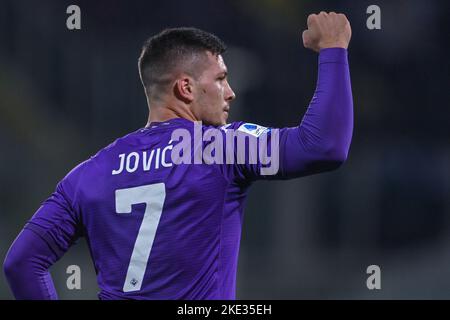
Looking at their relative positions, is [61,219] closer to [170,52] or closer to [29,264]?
[29,264]

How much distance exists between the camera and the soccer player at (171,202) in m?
2.25

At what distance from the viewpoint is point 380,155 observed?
798 centimetres

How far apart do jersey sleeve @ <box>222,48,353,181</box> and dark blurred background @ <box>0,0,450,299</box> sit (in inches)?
210

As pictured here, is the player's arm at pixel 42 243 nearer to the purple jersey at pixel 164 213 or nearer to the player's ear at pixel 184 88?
the purple jersey at pixel 164 213

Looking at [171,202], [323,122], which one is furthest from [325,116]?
[171,202]

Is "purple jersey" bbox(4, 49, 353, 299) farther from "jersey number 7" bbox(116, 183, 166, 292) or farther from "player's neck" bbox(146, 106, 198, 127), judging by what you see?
"player's neck" bbox(146, 106, 198, 127)

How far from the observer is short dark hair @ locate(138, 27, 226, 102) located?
9.29 feet

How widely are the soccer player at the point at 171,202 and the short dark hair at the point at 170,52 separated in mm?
172

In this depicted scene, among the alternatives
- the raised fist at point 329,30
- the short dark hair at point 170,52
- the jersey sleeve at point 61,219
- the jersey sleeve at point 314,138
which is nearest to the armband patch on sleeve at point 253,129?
the jersey sleeve at point 314,138

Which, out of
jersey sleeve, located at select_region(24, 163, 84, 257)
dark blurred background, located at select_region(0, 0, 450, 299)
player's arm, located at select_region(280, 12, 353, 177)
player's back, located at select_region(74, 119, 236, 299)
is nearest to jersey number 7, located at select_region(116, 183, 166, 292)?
player's back, located at select_region(74, 119, 236, 299)

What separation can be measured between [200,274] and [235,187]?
0.29 m

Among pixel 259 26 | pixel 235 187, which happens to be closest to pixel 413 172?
pixel 259 26

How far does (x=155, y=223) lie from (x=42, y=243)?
41 centimetres

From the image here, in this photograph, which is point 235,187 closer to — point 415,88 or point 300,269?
point 300,269
